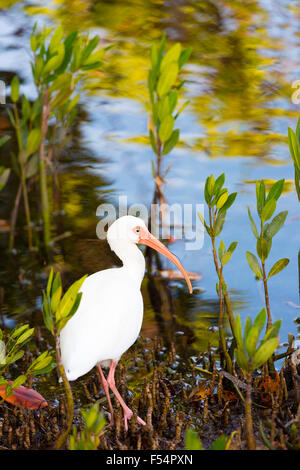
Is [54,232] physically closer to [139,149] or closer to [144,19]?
[139,149]

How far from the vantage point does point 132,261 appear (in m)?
2.70

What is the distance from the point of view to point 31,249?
4.39m

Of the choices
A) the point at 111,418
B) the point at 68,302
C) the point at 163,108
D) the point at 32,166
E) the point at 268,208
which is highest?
the point at 163,108

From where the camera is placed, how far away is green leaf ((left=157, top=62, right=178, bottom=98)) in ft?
11.8

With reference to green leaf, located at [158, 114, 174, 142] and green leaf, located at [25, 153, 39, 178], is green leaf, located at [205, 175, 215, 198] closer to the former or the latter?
green leaf, located at [158, 114, 174, 142]

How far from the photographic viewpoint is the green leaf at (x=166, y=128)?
141 inches

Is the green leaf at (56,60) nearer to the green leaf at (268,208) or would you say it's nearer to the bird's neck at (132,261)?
the bird's neck at (132,261)

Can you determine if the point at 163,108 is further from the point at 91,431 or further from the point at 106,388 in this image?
the point at 91,431

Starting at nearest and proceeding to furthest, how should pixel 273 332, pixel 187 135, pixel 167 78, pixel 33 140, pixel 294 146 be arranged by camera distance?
pixel 273 332 < pixel 294 146 < pixel 167 78 < pixel 33 140 < pixel 187 135

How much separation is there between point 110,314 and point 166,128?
140cm

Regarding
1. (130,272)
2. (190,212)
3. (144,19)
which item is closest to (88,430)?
(130,272)

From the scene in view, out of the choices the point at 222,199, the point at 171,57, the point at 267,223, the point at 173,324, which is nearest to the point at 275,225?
the point at 267,223

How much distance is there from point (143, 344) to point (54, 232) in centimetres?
137
